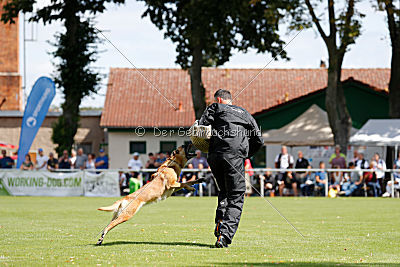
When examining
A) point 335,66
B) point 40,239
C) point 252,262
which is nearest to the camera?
point 252,262

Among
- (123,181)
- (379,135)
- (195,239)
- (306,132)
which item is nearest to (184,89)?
(306,132)

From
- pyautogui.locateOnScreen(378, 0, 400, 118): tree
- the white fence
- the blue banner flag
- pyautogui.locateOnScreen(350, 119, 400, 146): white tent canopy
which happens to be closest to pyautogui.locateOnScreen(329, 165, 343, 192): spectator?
the white fence

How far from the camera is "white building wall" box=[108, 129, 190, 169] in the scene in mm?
46250

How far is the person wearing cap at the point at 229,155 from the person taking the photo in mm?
8789

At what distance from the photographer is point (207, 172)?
2448cm

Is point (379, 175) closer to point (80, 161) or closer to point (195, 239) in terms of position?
point (80, 161)

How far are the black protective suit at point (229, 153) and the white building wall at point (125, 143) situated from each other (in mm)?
36853

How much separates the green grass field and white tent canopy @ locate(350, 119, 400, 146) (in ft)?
33.2

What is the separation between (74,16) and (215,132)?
25039mm

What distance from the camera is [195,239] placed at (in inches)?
390

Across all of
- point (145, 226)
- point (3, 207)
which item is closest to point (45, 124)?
point (3, 207)

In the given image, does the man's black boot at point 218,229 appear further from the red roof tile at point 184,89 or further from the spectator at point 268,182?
the red roof tile at point 184,89

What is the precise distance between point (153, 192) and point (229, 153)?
1423mm

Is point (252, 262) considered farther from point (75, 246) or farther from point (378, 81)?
point (378, 81)
